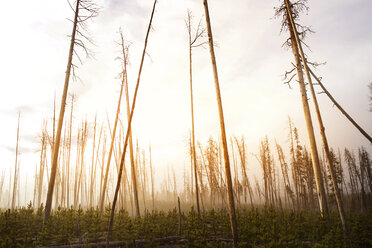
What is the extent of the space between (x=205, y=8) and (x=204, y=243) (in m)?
7.20

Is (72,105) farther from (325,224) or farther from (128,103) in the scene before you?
(325,224)

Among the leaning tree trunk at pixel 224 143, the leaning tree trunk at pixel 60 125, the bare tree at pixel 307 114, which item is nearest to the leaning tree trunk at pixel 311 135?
the bare tree at pixel 307 114

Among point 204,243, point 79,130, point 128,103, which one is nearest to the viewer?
point 204,243

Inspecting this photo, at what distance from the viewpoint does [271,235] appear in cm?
515

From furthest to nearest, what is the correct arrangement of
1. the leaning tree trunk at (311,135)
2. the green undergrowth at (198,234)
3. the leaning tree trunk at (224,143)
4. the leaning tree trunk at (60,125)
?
the leaning tree trunk at (60,125)
the leaning tree trunk at (311,135)
the leaning tree trunk at (224,143)
the green undergrowth at (198,234)

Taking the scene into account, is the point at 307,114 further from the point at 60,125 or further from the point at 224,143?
the point at 60,125

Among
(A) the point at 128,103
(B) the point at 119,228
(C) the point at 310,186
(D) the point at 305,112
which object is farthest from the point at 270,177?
(B) the point at 119,228

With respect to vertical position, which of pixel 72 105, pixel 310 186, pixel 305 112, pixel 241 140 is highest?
pixel 72 105

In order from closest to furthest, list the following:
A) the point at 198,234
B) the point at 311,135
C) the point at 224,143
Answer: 1. the point at 198,234
2. the point at 224,143
3. the point at 311,135

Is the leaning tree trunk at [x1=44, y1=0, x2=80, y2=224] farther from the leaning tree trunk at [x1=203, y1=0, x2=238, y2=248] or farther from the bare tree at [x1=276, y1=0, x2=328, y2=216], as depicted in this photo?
the bare tree at [x1=276, y1=0, x2=328, y2=216]

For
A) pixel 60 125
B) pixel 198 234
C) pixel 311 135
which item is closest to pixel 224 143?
pixel 198 234

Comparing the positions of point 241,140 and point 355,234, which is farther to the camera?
point 241,140

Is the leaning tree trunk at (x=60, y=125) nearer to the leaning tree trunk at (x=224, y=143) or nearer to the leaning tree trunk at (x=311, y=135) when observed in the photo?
the leaning tree trunk at (x=224, y=143)

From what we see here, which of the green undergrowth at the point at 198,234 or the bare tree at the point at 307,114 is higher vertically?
the bare tree at the point at 307,114
